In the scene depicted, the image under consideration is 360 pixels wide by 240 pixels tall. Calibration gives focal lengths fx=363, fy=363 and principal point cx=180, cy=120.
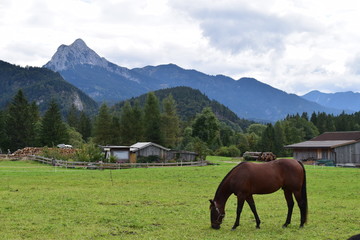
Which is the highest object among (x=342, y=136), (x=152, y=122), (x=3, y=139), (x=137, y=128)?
(x=152, y=122)

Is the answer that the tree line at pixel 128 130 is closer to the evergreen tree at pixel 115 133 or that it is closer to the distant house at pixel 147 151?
the evergreen tree at pixel 115 133

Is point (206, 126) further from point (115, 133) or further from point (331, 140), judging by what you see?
point (331, 140)

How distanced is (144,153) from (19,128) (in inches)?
1269

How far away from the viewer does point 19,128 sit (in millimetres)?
78438

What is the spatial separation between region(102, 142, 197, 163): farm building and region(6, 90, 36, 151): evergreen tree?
27155 millimetres

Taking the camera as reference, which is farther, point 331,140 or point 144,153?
point 331,140

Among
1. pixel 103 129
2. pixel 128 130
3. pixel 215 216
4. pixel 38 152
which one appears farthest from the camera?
pixel 103 129

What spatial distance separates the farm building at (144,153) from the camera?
60250 millimetres

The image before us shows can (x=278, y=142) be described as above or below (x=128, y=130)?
below

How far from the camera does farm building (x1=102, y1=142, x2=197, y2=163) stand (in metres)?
60.2

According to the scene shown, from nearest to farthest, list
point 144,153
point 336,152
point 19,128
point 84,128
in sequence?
point 336,152, point 144,153, point 19,128, point 84,128

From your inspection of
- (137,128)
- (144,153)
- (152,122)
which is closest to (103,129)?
(137,128)

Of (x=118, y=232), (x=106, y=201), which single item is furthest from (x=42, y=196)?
(x=118, y=232)

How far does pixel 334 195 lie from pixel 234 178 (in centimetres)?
1194
